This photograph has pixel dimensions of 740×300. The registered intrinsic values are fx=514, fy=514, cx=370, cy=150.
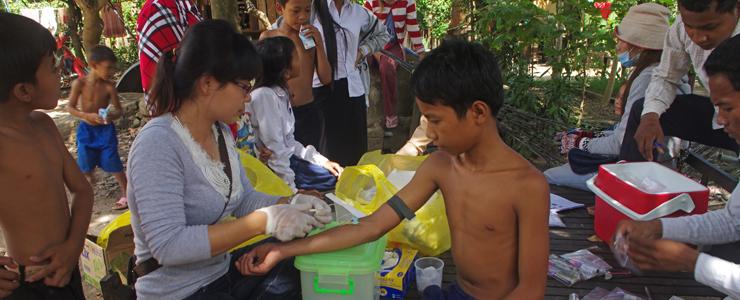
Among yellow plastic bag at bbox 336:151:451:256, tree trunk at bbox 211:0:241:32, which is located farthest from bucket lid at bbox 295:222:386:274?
tree trunk at bbox 211:0:241:32

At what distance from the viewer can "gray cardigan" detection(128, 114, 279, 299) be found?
5.36ft

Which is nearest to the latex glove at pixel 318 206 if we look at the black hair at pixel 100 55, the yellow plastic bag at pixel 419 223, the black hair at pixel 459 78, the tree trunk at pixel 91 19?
the yellow plastic bag at pixel 419 223

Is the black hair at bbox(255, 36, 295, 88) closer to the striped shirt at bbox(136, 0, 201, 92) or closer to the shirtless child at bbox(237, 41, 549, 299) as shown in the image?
the striped shirt at bbox(136, 0, 201, 92)

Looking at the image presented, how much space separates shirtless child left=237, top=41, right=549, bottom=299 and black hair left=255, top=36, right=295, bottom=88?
139 centimetres

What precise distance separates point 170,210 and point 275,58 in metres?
1.60

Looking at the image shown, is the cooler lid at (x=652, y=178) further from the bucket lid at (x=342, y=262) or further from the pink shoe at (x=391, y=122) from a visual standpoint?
the pink shoe at (x=391, y=122)

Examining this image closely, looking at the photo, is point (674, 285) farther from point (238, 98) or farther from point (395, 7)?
point (395, 7)

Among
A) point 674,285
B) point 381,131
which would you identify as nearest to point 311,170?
point 674,285

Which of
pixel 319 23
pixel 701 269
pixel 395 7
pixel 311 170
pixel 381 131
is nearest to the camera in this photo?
pixel 701 269

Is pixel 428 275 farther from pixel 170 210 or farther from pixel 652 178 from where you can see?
pixel 652 178

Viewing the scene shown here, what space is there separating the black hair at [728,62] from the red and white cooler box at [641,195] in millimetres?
699

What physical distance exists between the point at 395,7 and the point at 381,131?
1.44m

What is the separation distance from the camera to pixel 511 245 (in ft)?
5.90

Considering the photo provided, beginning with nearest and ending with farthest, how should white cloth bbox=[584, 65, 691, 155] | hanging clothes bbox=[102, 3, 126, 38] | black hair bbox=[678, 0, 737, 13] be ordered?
1. black hair bbox=[678, 0, 737, 13]
2. white cloth bbox=[584, 65, 691, 155]
3. hanging clothes bbox=[102, 3, 126, 38]
